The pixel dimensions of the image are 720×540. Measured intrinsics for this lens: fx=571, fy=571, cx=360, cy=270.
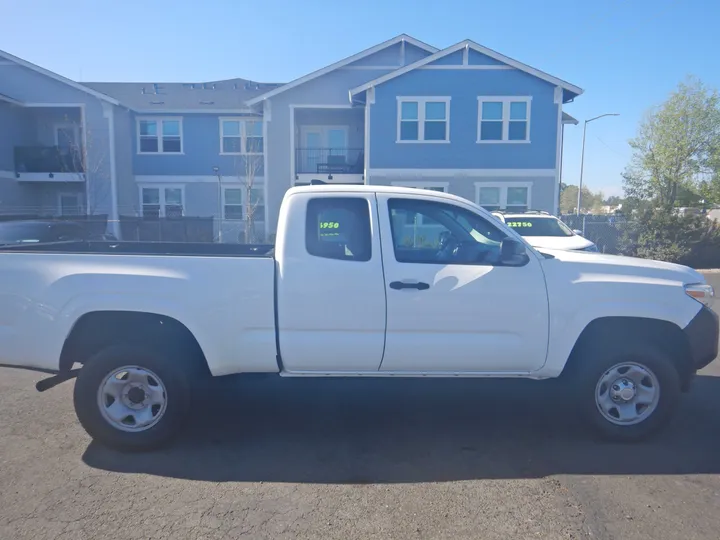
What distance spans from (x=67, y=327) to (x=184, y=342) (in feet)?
2.78

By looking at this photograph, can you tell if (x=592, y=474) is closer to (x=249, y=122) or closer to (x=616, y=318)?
(x=616, y=318)

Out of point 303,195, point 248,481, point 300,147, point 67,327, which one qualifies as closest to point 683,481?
point 248,481

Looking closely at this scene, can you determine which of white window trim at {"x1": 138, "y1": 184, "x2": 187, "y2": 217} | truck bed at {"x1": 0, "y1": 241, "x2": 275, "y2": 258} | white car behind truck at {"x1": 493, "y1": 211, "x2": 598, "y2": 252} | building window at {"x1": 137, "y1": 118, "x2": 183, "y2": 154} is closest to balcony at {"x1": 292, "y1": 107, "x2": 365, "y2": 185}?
building window at {"x1": 137, "y1": 118, "x2": 183, "y2": 154}

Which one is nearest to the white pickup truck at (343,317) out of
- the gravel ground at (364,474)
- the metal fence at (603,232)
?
the gravel ground at (364,474)

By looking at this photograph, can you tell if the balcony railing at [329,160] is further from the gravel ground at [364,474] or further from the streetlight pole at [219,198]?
the gravel ground at [364,474]

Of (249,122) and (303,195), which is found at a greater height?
(249,122)

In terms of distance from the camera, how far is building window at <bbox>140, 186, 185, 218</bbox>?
24.9 meters

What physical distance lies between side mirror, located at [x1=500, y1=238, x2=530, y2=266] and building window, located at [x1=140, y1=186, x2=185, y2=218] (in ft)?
73.6

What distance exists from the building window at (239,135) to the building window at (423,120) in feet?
21.9

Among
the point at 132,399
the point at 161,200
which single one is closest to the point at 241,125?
the point at 161,200

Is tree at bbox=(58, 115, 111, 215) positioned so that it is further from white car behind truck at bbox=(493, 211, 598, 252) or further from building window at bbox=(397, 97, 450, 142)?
white car behind truck at bbox=(493, 211, 598, 252)

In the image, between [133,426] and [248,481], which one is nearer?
[248,481]

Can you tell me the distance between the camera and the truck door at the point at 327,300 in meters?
4.26

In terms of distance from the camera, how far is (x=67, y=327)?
168 inches
